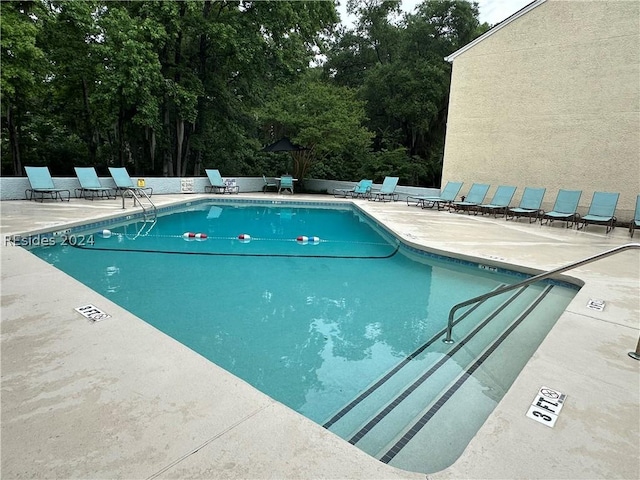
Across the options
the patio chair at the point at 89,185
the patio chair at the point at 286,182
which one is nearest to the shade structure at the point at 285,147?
the patio chair at the point at 286,182

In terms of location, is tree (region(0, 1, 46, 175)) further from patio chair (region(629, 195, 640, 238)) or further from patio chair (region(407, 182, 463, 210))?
patio chair (region(629, 195, 640, 238))

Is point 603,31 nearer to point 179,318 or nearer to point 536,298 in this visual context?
point 536,298

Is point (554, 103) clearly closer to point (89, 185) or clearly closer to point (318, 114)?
point (318, 114)

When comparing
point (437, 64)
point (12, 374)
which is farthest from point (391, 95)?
point (12, 374)

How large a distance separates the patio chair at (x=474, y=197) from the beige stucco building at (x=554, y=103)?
1.96ft

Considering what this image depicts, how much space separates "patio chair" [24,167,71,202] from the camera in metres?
9.11

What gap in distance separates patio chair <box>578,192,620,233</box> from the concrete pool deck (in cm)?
583

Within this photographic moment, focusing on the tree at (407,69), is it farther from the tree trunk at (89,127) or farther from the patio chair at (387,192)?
the tree trunk at (89,127)

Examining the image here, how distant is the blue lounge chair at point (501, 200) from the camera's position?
9469 mm

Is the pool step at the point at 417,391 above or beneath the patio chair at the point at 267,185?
beneath

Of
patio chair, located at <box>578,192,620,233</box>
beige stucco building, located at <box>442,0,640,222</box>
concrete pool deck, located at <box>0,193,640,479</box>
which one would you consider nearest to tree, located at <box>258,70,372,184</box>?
beige stucco building, located at <box>442,0,640,222</box>

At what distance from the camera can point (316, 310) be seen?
3.84 meters

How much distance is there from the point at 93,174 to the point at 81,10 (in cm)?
427

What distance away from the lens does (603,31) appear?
28.1 feet
